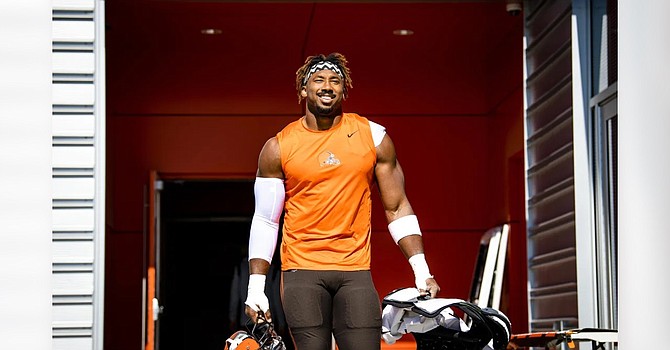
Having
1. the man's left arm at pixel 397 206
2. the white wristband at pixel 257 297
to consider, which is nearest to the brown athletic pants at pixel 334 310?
the white wristband at pixel 257 297

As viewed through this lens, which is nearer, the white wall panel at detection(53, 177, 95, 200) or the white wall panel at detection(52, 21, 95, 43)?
the white wall panel at detection(53, 177, 95, 200)

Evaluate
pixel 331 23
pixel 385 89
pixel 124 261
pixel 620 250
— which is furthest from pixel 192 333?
pixel 620 250

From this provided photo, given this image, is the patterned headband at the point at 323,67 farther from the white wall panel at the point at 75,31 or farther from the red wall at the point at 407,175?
the red wall at the point at 407,175

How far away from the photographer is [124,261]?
32.2 feet

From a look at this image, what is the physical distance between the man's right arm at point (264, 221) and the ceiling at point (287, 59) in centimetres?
367

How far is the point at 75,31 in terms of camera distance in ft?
23.4

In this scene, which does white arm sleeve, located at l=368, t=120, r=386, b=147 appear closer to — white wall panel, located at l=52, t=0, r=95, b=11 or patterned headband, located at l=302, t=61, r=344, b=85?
patterned headband, located at l=302, t=61, r=344, b=85

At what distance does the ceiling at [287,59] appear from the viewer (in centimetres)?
894

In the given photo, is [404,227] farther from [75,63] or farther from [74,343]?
[75,63]

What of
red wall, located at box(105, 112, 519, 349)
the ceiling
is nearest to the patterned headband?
the ceiling

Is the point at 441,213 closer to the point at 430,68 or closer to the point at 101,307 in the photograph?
the point at 430,68

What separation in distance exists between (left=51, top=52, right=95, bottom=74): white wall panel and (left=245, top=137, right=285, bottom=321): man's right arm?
2257 mm

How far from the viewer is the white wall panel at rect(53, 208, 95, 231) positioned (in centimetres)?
696

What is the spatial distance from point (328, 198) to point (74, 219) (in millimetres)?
2474
